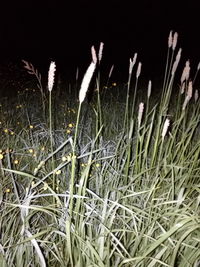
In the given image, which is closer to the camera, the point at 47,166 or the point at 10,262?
the point at 10,262

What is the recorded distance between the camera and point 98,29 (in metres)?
9.58

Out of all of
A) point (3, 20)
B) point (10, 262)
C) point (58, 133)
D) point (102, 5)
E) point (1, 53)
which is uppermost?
point (102, 5)

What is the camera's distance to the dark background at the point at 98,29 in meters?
7.71

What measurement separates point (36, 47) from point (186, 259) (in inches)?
307

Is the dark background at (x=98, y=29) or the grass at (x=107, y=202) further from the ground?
the dark background at (x=98, y=29)

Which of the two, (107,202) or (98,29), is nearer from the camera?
(107,202)

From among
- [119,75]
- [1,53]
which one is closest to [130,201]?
[119,75]

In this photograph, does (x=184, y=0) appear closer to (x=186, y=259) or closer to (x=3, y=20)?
(x=3, y=20)

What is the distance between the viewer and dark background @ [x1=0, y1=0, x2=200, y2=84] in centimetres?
771

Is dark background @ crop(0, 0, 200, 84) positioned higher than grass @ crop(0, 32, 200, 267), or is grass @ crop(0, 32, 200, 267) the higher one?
dark background @ crop(0, 0, 200, 84)

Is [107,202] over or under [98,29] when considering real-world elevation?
under

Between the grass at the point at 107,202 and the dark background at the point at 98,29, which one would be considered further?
the dark background at the point at 98,29

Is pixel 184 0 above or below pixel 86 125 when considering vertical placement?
above

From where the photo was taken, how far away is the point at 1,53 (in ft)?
23.6
